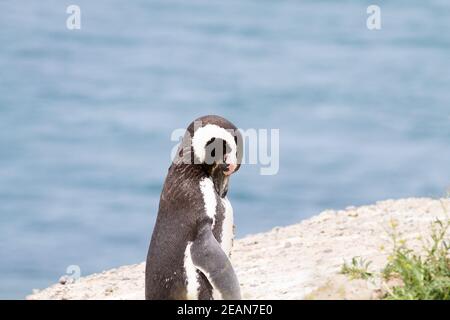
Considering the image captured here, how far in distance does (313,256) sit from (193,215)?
1.39 meters

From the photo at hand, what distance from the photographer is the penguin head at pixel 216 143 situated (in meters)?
A: 5.20

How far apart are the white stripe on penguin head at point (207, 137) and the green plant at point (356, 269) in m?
0.88

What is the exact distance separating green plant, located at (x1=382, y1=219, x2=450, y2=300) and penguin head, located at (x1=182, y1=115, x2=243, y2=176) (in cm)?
84

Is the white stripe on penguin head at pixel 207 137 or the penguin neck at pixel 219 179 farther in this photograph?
the penguin neck at pixel 219 179

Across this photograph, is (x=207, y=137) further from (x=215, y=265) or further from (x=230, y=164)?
(x=215, y=265)

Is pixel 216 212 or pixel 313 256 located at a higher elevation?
pixel 313 256

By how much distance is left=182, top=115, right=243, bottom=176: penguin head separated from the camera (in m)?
5.20

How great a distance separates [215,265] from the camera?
16.6 ft

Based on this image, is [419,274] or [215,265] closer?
[215,265]

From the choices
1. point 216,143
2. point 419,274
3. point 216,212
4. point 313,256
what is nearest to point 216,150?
point 216,143

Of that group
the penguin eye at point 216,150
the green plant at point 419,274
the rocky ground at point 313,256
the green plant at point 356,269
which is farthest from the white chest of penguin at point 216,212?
the green plant at point 419,274

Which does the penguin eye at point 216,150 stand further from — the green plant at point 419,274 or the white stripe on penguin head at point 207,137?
the green plant at point 419,274
